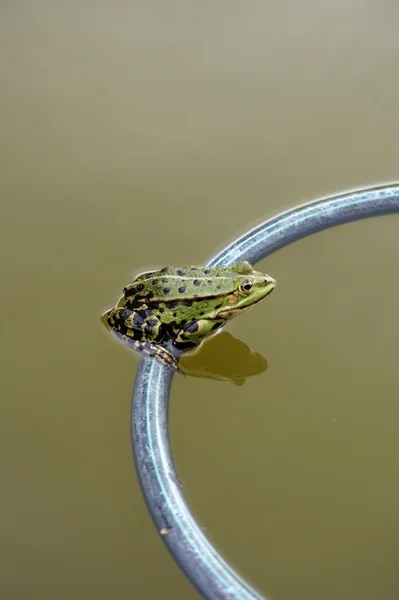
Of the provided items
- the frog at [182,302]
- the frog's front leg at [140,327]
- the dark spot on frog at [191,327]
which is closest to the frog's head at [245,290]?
the frog at [182,302]

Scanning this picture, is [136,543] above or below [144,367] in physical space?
below

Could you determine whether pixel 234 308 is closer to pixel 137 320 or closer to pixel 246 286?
pixel 246 286

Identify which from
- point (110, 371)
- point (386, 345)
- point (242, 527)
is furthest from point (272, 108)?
point (242, 527)

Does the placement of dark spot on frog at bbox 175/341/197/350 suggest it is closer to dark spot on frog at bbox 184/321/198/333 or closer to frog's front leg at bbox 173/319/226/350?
frog's front leg at bbox 173/319/226/350

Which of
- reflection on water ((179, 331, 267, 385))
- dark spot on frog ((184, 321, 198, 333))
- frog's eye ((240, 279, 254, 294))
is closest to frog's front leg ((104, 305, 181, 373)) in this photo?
dark spot on frog ((184, 321, 198, 333))

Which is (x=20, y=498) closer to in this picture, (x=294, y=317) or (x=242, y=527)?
(x=242, y=527)

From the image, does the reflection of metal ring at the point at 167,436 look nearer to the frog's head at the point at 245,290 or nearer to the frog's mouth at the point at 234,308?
the frog's head at the point at 245,290

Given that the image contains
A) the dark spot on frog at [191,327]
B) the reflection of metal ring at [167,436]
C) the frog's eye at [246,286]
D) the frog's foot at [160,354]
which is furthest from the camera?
the dark spot on frog at [191,327]
